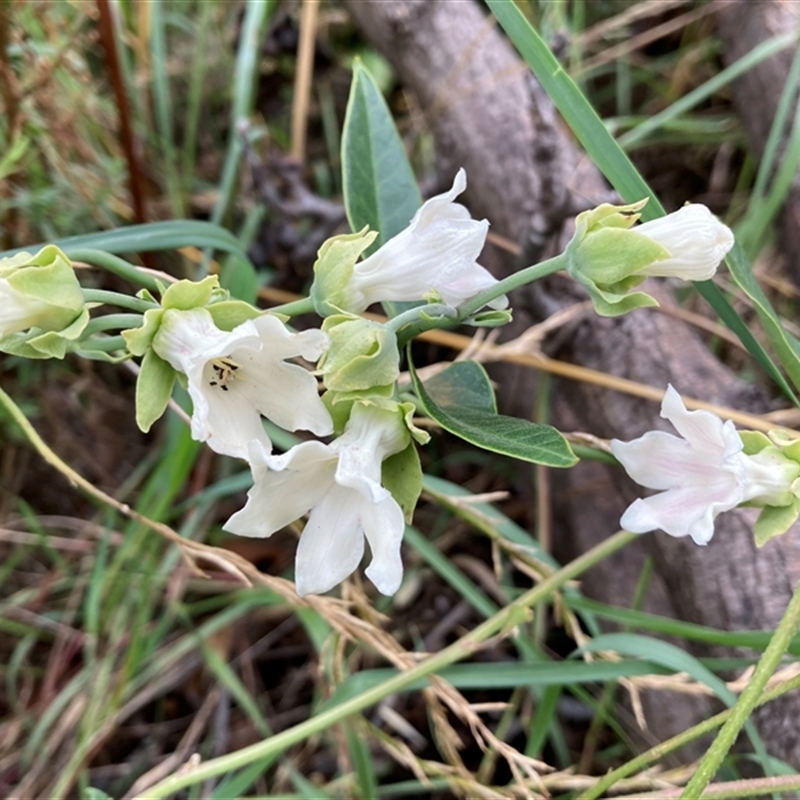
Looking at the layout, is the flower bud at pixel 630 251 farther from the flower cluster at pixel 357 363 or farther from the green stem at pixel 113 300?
the green stem at pixel 113 300

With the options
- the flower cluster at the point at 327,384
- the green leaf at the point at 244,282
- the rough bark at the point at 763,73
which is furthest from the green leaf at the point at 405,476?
the rough bark at the point at 763,73

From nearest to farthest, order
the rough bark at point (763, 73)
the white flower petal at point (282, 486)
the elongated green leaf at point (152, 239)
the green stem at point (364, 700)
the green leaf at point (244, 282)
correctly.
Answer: the white flower petal at point (282, 486) < the green stem at point (364, 700) < the elongated green leaf at point (152, 239) < the green leaf at point (244, 282) < the rough bark at point (763, 73)

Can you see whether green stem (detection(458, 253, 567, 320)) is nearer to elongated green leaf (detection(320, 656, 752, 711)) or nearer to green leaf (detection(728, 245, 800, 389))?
green leaf (detection(728, 245, 800, 389))

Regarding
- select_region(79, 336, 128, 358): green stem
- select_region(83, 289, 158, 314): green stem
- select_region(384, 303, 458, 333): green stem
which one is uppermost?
select_region(83, 289, 158, 314): green stem

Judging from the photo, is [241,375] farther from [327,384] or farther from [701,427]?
[701,427]

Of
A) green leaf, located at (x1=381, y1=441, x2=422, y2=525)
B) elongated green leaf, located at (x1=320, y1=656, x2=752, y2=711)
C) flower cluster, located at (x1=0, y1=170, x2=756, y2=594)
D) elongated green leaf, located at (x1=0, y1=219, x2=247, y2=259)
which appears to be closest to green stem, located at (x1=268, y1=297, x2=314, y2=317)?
flower cluster, located at (x1=0, y1=170, x2=756, y2=594)

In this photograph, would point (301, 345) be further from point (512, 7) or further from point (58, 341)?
point (512, 7)

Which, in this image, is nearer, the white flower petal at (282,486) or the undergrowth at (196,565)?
the white flower petal at (282,486)
